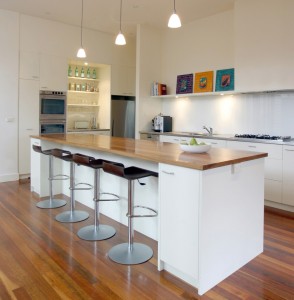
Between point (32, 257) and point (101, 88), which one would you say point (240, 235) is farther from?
point (101, 88)

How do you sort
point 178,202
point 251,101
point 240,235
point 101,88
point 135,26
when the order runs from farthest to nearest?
point 101,88 < point 135,26 < point 251,101 < point 240,235 < point 178,202

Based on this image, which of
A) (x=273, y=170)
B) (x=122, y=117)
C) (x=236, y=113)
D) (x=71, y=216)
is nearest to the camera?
(x=71, y=216)

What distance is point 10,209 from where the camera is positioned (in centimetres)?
373

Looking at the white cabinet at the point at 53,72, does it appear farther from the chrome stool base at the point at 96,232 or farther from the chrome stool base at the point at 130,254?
the chrome stool base at the point at 130,254

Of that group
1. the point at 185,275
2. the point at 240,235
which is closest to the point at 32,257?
the point at 185,275

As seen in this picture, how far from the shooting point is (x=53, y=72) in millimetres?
5621

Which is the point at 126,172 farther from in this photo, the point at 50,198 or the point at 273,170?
the point at 273,170

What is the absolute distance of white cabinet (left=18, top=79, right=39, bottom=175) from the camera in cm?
534

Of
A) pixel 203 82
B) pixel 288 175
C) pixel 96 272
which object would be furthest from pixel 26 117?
pixel 288 175

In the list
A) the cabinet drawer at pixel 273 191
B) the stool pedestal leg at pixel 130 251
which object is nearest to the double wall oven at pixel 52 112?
the stool pedestal leg at pixel 130 251

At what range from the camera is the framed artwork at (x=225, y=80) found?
4.91 meters

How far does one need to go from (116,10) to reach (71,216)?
3588mm

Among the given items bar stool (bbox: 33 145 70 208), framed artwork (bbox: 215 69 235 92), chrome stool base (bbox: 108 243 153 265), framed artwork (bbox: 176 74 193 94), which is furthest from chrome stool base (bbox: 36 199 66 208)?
framed artwork (bbox: 215 69 235 92)

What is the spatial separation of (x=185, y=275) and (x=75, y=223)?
1.58 m
